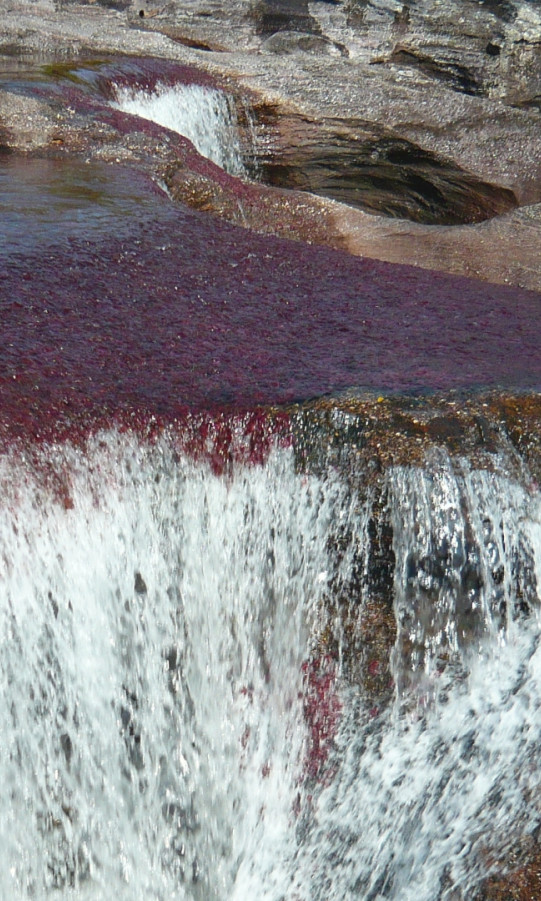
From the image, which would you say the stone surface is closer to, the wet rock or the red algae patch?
the wet rock

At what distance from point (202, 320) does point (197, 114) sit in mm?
4279

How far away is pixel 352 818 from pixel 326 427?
123 centimetres

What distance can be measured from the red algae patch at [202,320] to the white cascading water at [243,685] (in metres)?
0.22

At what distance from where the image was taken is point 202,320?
316cm

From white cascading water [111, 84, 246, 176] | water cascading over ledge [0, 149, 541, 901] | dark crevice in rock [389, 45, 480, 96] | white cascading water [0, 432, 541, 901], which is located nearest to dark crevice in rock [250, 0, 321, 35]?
dark crevice in rock [389, 45, 480, 96]

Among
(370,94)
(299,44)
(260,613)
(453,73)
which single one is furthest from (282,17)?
(260,613)

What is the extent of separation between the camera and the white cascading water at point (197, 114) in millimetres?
6828

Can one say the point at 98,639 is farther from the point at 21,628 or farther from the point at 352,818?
the point at 352,818

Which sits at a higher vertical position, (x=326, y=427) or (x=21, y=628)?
(x=326, y=427)

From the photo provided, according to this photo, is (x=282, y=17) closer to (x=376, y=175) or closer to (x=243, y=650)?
(x=376, y=175)

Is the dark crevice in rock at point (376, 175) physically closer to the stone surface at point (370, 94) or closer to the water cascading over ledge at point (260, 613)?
the stone surface at point (370, 94)

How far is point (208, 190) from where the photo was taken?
510 centimetres

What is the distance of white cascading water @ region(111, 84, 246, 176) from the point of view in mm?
6828

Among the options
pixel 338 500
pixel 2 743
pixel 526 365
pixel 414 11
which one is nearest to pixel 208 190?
pixel 526 365
